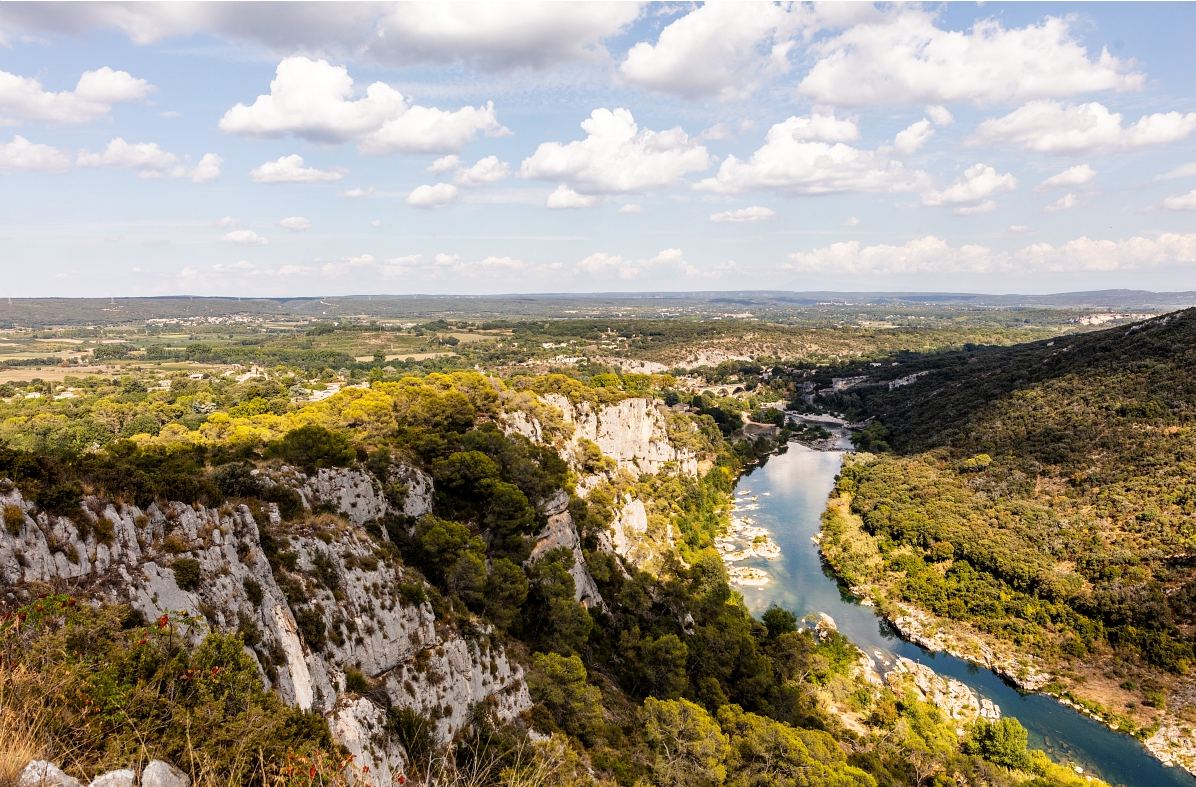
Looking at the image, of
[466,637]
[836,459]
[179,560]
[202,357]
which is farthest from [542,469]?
[202,357]

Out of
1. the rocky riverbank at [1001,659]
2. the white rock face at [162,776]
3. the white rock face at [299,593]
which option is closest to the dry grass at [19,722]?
the white rock face at [299,593]

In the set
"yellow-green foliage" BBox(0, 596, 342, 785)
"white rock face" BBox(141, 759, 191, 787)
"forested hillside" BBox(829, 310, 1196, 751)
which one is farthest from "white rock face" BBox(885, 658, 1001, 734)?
"white rock face" BBox(141, 759, 191, 787)

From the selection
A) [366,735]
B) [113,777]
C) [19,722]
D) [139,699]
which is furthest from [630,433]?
[19,722]

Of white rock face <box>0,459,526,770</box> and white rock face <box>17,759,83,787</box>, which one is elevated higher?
white rock face <box>17,759,83,787</box>

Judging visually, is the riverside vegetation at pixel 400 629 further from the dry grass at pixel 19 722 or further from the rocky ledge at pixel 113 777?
the rocky ledge at pixel 113 777

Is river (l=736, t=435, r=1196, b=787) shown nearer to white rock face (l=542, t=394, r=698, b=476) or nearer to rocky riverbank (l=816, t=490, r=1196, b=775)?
rocky riverbank (l=816, t=490, r=1196, b=775)
